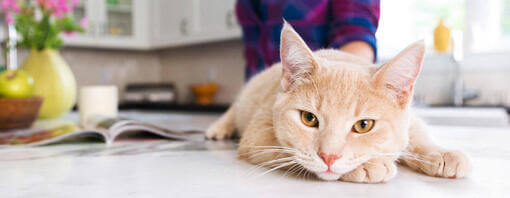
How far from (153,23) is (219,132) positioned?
3241 millimetres

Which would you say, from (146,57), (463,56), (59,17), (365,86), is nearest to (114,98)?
(59,17)

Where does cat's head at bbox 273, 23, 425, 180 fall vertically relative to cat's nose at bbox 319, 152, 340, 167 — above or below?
above

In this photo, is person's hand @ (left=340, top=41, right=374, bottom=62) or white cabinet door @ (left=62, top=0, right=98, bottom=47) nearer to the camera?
person's hand @ (left=340, top=41, right=374, bottom=62)

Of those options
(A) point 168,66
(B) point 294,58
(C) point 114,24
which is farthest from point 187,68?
(B) point 294,58

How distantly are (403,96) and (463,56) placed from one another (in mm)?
2315

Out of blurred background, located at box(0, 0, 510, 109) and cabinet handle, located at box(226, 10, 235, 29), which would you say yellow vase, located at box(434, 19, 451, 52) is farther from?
cabinet handle, located at box(226, 10, 235, 29)

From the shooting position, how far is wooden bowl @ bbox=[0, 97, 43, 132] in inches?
53.6

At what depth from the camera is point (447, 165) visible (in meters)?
0.71

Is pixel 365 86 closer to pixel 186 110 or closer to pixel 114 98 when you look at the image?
pixel 114 98

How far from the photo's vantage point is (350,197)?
22.5 inches

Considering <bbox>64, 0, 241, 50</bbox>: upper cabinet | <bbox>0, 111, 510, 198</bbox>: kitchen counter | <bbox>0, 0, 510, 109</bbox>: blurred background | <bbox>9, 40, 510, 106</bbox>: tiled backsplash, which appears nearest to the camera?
<bbox>0, 111, 510, 198</bbox>: kitchen counter

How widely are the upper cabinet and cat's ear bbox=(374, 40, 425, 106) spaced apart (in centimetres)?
261

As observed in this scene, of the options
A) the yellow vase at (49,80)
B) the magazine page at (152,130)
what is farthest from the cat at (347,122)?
the yellow vase at (49,80)

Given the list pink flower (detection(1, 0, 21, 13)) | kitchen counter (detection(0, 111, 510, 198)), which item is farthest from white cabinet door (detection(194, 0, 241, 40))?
A: kitchen counter (detection(0, 111, 510, 198))
